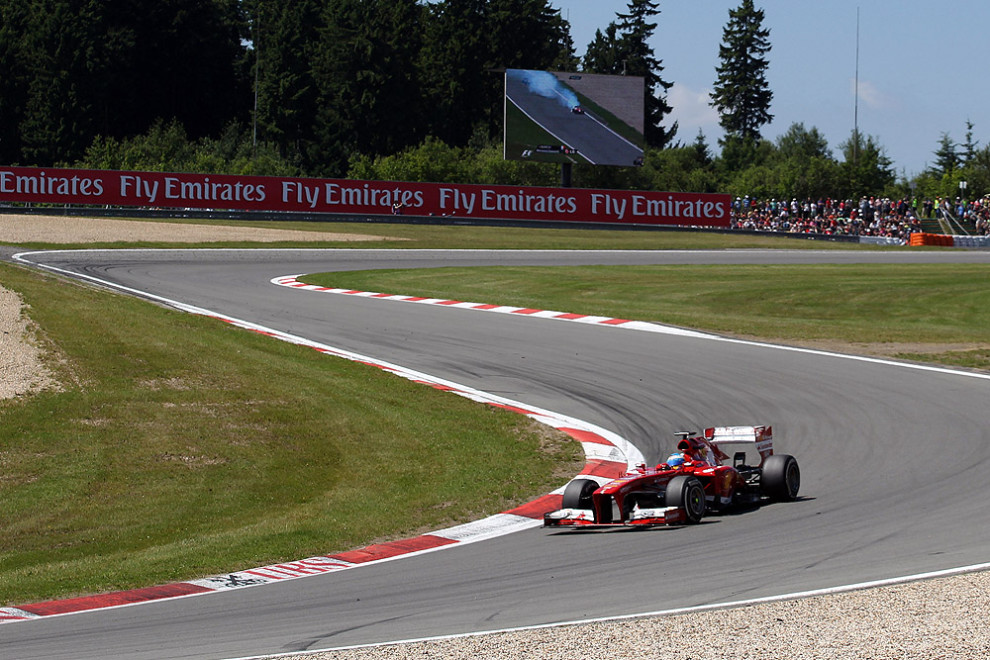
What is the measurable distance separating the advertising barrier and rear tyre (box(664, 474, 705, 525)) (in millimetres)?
45696

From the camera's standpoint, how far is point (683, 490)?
32.3 ft

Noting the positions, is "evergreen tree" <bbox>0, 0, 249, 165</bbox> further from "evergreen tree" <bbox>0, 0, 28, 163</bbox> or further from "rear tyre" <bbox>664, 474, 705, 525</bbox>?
"rear tyre" <bbox>664, 474, 705, 525</bbox>

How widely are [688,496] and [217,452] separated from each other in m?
5.38

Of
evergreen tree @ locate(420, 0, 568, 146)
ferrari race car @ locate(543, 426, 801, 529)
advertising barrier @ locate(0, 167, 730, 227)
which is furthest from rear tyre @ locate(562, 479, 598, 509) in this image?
evergreen tree @ locate(420, 0, 568, 146)

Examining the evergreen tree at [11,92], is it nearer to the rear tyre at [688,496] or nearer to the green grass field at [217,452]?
the green grass field at [217,452]

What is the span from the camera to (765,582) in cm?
798

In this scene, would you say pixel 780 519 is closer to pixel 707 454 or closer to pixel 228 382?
pixel 707 454

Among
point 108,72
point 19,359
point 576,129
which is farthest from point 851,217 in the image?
point 108,72

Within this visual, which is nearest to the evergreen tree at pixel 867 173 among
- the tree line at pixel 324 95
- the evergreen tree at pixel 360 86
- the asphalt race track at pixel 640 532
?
the tree line at pixel 324 95

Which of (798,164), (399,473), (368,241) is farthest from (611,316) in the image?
(798,164)

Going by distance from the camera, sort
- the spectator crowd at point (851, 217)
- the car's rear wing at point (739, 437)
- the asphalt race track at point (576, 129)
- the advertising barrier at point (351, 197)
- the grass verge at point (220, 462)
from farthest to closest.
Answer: the spectator crowd at point (851, 217)
the asphalt race track at point (576, 129)
the advertising barrier at point (351, 197)
the car's rear wing at point (739, 437)
the grass verge at point (220, 462)

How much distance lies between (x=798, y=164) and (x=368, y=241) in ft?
214

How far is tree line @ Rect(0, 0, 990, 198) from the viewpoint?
84.1 m

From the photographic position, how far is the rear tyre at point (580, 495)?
10.1 m
